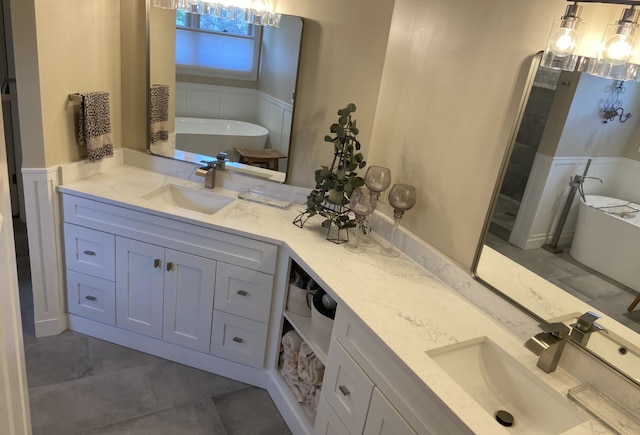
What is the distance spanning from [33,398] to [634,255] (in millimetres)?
2492

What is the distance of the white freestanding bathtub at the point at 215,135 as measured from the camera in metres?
2.44

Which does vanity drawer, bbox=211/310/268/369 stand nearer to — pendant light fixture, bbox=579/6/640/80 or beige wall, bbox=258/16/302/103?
beige wall, bbox=258/16/302/103

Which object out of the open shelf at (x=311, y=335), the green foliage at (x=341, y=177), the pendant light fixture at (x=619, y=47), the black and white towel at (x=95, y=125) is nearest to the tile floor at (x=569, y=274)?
the pendant light fixture at (x=619, y=47)

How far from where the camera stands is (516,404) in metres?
1.44

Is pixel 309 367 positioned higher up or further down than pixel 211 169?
further down

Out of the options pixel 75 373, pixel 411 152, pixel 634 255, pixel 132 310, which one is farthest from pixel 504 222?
pixel 75 373

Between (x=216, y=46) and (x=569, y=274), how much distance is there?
76.8 inches

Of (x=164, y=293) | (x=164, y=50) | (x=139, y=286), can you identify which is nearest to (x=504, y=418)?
(x=164, y=293)

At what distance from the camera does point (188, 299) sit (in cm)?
229

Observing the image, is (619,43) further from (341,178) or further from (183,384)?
(183,384)

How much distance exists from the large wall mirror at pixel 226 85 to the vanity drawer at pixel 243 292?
61 centimetres

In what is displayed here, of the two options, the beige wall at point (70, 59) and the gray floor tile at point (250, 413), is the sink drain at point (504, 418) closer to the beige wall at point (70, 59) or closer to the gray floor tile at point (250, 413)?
the gray floor tile at point (250, 413)

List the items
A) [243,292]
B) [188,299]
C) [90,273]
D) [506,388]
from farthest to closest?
[90,273]
[188,299]
[243,292]
[506,388]

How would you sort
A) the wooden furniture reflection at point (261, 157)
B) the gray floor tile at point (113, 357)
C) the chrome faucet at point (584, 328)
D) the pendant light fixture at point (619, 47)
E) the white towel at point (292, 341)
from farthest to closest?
1. the wooden furniture reflection at point (261, 157)
2. the gray floor tile at point (113, 357)
3. the white towel at point (292, 341)
4. the chrome faucet at point (584, 328)
5. the pendant light fixture at point (619, 47)
